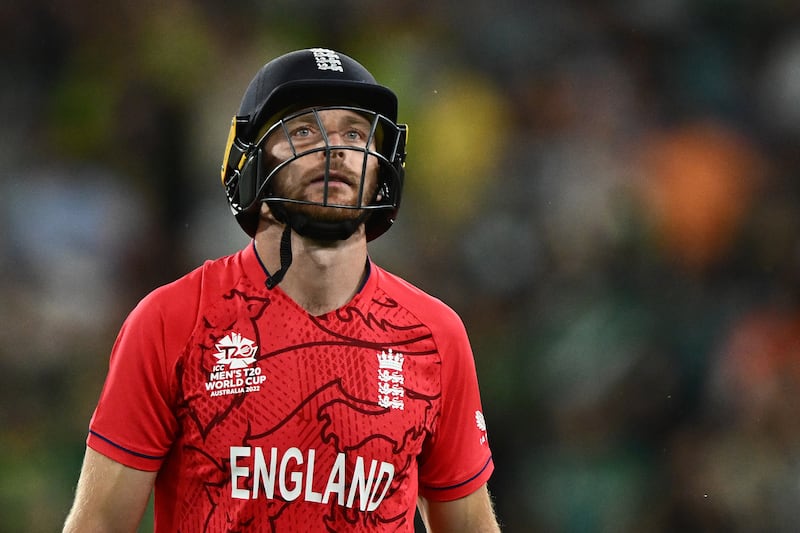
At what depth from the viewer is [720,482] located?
12.6 feet

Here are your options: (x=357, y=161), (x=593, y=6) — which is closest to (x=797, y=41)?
(x=593, y=6)

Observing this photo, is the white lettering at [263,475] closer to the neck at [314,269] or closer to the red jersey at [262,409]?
the red jersey at [262,409]

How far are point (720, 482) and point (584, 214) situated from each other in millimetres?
1167

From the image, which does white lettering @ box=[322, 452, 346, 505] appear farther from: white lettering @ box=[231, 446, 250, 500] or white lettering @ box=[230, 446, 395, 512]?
white lettering @ box=[231, 446, 250, 500]

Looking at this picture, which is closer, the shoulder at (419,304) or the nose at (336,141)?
the nose at (336,141)

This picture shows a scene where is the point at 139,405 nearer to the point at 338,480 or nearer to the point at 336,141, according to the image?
the point at 338,480

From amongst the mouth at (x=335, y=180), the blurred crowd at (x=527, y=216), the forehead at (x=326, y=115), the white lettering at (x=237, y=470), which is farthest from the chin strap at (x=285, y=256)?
the blurred crowd at (x=527, y=216)

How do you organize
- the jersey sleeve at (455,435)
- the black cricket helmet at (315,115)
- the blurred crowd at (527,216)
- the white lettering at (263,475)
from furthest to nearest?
the blurred crowd at (527,216) < the jersey sleeve at (455,435) < the black cricket helmet at (315,115) < the white lettering at (263,475)

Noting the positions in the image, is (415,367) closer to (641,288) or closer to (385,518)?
(385,518)

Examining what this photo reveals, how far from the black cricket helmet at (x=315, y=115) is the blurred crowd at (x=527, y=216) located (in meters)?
1.78

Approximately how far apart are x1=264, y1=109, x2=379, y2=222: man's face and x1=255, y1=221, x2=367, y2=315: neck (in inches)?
3.6

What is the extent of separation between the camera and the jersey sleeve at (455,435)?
222cm

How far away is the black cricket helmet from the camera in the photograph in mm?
2055

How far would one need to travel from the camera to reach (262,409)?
6.50ft
